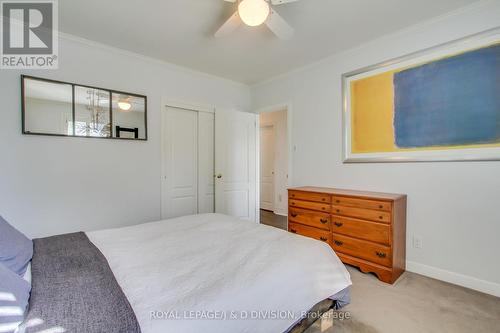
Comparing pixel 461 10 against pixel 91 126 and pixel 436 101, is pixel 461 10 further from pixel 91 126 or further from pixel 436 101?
pixel 91 126

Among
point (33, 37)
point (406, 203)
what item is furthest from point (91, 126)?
point (406, 203)

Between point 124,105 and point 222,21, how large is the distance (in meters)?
1.60

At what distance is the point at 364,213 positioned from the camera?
7.82ft

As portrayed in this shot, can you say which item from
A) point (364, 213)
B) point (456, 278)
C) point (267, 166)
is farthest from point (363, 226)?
point (267, 166)

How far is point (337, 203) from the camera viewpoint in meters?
2.59

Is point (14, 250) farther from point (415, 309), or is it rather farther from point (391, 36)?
point (391, 36)

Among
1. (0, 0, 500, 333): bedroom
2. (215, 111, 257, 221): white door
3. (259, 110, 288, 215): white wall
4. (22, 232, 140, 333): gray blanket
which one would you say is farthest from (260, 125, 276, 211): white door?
(22, 232, 140, 333): gray blanket

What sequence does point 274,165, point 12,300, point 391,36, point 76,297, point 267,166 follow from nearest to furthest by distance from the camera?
point 12,300, point 76,297, point 391,36, point 274,165, point 267,166

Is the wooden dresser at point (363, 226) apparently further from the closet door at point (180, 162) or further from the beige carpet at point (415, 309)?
the closet door at point (180, 162)

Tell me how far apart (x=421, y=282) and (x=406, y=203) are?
2.51ft

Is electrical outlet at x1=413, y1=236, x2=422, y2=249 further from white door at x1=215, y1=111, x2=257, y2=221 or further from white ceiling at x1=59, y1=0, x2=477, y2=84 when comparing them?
white door at x1=215, y1=111, x2=257, y2=221

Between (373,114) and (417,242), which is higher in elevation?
(373,114)

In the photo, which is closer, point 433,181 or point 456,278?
point 456,278

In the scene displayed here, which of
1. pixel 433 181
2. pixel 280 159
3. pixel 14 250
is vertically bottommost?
pixel 14 250
